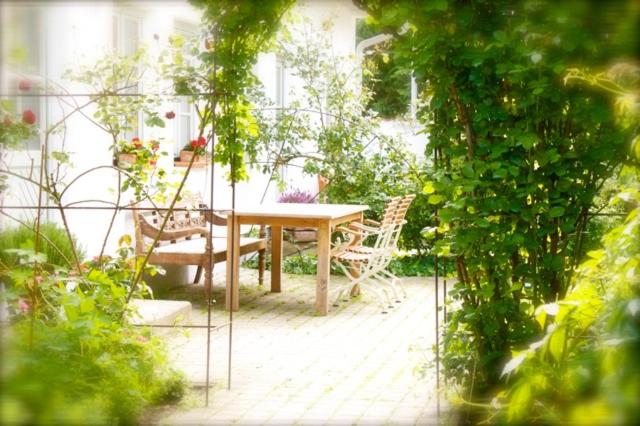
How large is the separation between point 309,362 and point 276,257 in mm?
3093

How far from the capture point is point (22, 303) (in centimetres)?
475

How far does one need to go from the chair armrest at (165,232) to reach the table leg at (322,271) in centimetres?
127

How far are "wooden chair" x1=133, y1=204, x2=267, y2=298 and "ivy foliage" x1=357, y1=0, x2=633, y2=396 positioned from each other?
3.92 meters

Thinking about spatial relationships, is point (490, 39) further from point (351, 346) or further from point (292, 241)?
point (292, 241)

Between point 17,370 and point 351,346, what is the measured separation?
273 inches

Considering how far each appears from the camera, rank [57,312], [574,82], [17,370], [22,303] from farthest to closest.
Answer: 1. [57,312]
2. [22,303]
3. [574,82]
4. [17,370]

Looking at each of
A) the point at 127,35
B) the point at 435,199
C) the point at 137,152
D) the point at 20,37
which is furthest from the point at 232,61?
the point at 20,37

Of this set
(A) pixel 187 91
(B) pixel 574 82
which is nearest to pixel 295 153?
(A) pixel 187 91

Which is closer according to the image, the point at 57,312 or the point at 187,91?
the point at 57,312

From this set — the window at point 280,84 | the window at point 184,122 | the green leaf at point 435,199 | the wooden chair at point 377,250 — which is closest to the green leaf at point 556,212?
the green leaf at point 435,199

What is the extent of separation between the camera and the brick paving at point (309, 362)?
5230 millimetres

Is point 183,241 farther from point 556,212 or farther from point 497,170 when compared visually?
point 556,212

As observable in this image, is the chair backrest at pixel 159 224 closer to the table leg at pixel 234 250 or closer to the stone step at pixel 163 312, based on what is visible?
the table leg at pixel 234 250

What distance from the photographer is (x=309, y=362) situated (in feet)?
22.0
